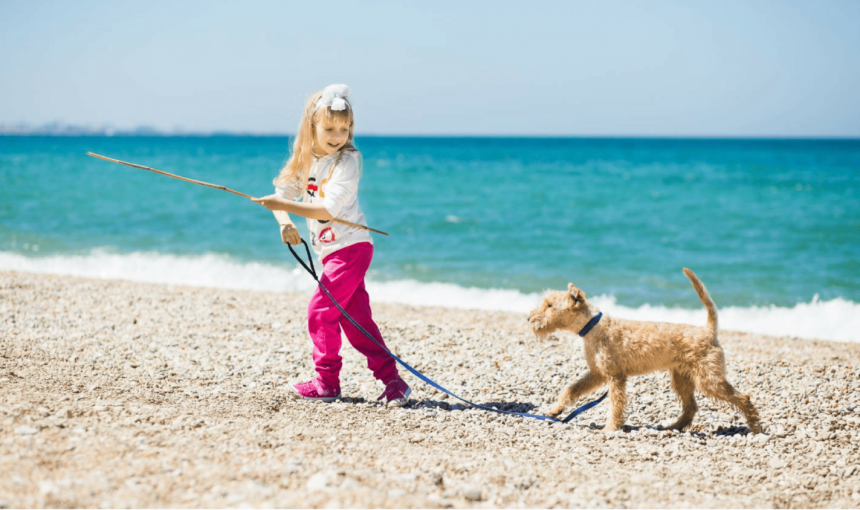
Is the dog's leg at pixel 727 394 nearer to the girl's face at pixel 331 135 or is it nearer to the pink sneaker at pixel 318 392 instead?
the pink sneaker at pixel 318 392

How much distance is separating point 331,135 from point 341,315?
4.56 feet

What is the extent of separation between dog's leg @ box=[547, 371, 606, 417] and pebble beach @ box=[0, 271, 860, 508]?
0.20 m

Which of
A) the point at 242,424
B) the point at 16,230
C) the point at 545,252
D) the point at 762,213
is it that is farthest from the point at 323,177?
the point at 762,213

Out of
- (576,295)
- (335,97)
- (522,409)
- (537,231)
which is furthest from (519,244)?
(335,97)

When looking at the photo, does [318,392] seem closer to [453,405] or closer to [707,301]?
[453,405]

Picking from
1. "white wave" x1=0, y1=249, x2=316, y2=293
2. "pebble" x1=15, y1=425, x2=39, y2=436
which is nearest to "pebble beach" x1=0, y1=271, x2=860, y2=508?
"pebble" x1=15, y1=425, x2=39, y2=436

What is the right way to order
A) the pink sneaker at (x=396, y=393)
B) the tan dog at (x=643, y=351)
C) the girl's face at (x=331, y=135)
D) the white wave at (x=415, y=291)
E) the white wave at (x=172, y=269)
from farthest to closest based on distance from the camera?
the white wave at (x=172, y=269) < the white wave at (x=415, y=291) < the pink sneaker at (x=396, y=393) < the girl's face at (x=331, y=135) < the tan dog at (x=643, y=351)

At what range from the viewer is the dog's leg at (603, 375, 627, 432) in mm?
4637

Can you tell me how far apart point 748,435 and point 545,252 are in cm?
1250

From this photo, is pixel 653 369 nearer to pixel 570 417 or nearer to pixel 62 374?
pixel 570 417

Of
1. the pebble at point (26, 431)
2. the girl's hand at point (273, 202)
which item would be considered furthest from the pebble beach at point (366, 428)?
the girl's hand at point (273, 202)

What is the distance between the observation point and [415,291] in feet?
41.2

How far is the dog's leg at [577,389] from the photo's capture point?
4.77 metres

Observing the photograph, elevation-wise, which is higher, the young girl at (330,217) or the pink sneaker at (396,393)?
the young girl at (330,217)
